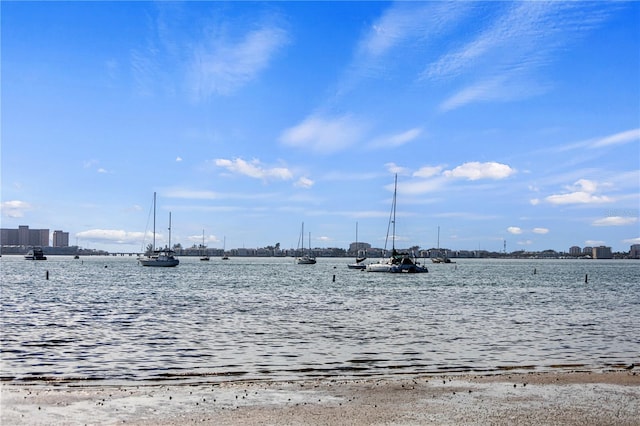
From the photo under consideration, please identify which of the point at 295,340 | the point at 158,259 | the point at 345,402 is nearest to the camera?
the point at 345,402

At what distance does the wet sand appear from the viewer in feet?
50.2

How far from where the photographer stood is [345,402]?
17188 millimetres

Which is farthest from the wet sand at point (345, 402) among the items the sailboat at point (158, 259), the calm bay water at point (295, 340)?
the sailboat at point (158, 259)

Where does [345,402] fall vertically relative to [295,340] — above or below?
above

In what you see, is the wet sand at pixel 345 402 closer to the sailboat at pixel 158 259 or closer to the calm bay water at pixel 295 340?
the calm bay water at pixel 295 340

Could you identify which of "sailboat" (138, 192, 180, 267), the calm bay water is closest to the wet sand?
the calm bay water

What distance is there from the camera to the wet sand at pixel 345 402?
50.2 ft

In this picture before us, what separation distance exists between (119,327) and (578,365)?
25.6m

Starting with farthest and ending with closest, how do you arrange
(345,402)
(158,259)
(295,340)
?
(158,259)
(295,340)
(345,402)

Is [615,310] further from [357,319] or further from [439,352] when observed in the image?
[439,352]

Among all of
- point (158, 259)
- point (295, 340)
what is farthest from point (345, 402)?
point (158, 259)

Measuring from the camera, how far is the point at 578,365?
2536 cm

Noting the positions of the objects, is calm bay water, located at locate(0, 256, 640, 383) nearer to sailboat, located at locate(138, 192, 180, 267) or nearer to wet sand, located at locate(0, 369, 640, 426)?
wet sand, located at locate(0, 369, 640, 426)

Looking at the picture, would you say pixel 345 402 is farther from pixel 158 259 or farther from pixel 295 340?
pixel 158 259
